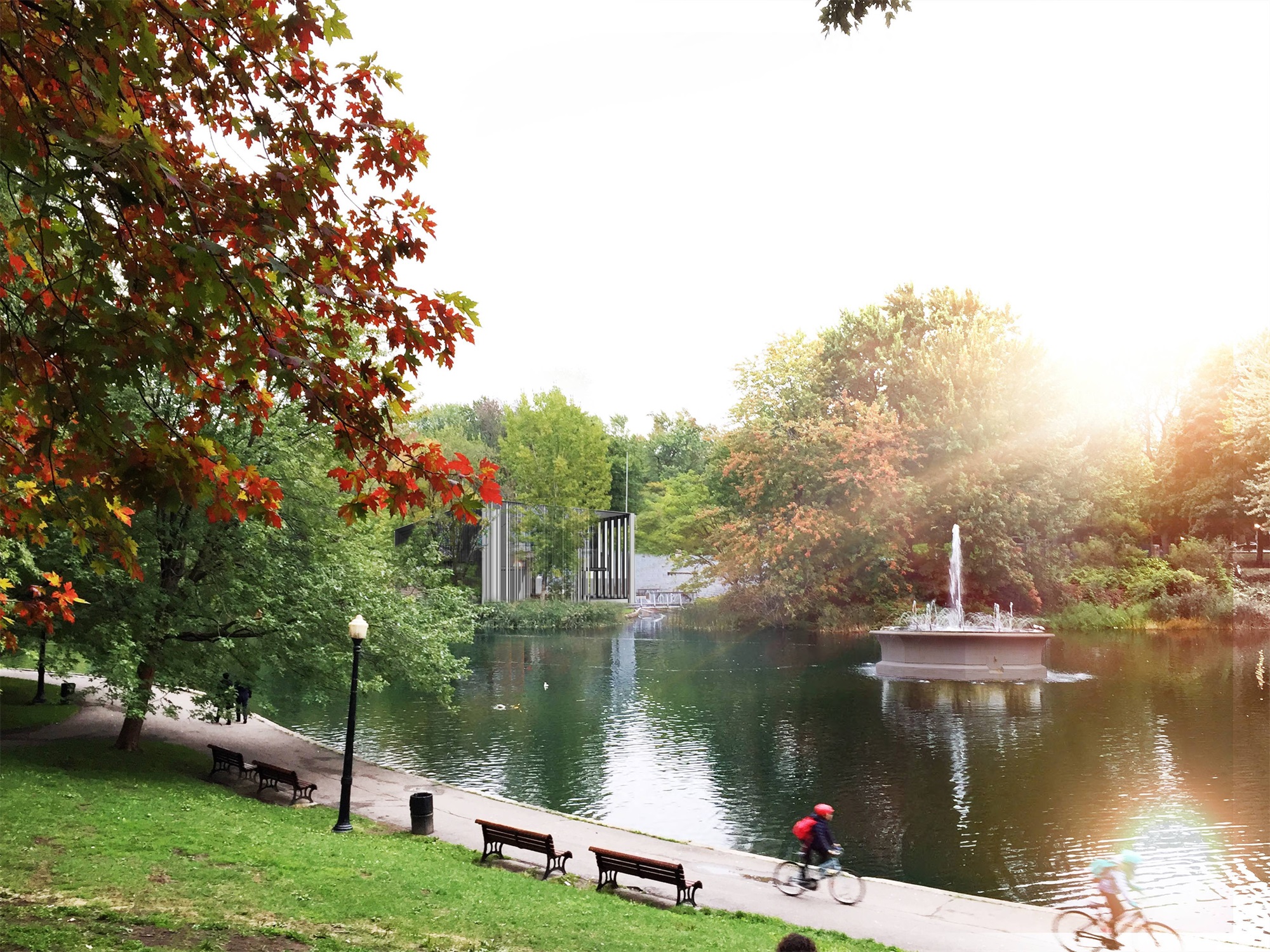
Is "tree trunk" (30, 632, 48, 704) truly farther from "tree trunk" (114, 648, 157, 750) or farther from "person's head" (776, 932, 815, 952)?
"person's head" (776, 932, 815, 952)

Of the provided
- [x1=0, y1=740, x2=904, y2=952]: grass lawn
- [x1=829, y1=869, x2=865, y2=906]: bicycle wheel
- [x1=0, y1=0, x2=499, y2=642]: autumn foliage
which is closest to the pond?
[x1=829, y1=869, x2=865, y2=906]: bicycle wheel

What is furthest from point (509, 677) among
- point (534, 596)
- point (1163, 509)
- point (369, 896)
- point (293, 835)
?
point (1163, 509)

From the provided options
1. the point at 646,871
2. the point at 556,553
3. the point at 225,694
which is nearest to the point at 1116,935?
the point at 646,871

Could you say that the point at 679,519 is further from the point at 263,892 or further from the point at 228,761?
the point at 263,892

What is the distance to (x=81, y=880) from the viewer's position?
1059cm

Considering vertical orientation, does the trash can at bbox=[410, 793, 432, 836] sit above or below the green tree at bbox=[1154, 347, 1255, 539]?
below

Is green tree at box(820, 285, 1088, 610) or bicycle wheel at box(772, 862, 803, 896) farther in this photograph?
green tree at box(820, 285, 1088, 610)

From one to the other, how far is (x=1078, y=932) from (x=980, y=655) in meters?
24.5

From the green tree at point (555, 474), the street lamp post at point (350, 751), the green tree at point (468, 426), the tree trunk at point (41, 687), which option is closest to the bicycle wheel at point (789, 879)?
the street lamp post at point (350, 751)

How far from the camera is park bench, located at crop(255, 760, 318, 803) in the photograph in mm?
17828

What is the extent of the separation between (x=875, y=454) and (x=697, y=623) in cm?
1791

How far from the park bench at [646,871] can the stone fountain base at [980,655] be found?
23.9 meters

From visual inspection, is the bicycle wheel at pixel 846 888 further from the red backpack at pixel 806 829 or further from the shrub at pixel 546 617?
the shrub at pixel 546 617

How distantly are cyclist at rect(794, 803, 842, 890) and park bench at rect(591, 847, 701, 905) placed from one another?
1553 millimetres
